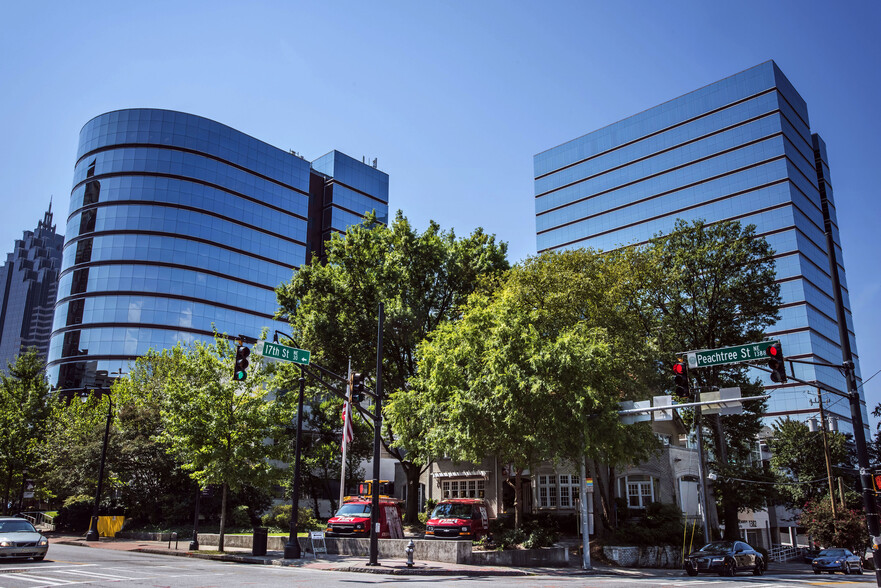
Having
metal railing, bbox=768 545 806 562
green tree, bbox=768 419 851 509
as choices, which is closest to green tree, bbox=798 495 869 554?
green tree, bbox=768 419 851 509

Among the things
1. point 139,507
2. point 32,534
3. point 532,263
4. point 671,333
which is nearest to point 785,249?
point 671,333

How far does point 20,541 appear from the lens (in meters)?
21.1

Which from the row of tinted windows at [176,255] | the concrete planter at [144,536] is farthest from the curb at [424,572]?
the row of tinted windows at [176,255]

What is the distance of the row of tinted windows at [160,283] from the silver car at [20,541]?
2727 inches

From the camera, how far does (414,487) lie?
3884 centimetres

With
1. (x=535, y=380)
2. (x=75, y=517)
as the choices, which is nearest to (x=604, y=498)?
(x=535, y=380)

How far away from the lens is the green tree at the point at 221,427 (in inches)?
1085

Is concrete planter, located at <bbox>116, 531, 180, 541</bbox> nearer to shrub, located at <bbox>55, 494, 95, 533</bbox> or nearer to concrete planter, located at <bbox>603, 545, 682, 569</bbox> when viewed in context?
shrub, located at <bbox>55, 494, 95, 533</bbox>

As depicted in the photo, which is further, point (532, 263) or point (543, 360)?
point (532, 263)

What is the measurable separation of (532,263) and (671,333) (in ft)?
38.7

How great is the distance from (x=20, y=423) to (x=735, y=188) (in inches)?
3623

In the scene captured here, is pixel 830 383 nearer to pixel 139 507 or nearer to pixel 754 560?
pixel 754 560

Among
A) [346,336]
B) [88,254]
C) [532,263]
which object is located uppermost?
[88,254]

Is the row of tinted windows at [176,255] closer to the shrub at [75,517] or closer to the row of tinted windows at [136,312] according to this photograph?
the row of tinted windows at [136,312]
